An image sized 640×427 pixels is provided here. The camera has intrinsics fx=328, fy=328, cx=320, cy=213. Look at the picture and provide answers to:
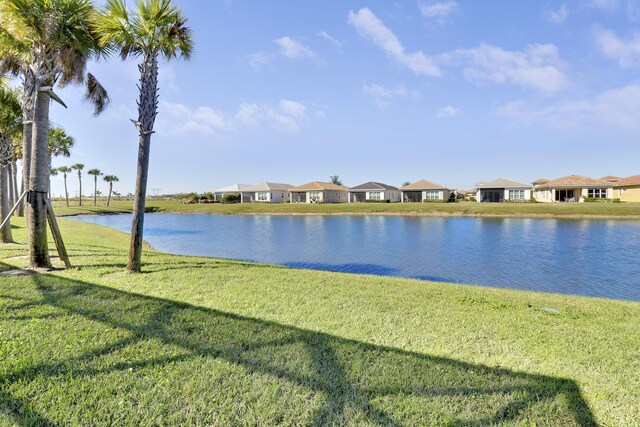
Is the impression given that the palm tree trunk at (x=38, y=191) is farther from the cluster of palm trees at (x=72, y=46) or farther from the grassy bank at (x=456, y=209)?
the grassy bank at (x=456, y=209)

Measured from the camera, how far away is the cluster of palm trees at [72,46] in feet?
24.0

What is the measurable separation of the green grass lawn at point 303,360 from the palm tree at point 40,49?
2.32 metres

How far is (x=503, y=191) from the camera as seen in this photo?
2128 inches

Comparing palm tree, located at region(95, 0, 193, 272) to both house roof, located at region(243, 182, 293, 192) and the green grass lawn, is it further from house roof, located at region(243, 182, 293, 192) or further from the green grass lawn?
house roof, located at region(243, 182, 293, 192)

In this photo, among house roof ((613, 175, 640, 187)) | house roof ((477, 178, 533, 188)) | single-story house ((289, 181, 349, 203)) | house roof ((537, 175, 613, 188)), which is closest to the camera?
house roof ((613, 175, 640, 187))

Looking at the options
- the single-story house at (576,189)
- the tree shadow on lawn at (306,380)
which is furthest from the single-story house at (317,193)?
the tree shadow on lawn at (306,380)

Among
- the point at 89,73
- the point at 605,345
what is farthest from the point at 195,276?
the point at 89,73

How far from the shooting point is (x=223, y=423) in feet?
8.07

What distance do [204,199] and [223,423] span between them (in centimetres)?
7643

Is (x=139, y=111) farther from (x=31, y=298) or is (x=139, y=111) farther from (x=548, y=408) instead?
(x=548, y=408)

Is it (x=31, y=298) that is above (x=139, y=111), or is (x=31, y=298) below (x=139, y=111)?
below

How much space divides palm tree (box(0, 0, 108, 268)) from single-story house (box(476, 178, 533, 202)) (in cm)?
5706

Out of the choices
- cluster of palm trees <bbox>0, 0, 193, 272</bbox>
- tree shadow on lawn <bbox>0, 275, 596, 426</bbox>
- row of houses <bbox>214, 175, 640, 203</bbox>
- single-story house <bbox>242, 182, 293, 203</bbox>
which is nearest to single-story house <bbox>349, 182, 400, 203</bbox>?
row of houses <bbox>214, 175, 640, 203</bbox>

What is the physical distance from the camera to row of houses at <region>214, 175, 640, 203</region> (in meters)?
48.3
